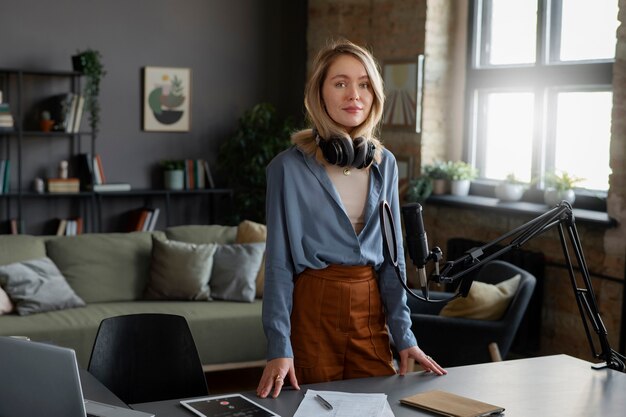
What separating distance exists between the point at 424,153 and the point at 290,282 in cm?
430

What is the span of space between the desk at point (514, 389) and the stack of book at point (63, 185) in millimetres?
4774

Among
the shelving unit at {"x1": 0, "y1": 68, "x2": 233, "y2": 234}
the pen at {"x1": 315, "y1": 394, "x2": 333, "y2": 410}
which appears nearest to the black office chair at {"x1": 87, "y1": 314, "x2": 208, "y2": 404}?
the pen at {"x1": 315, "y1": 394, "x2": 333, "y2": 410}

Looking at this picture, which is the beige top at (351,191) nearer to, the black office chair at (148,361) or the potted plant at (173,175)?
the black office chair at (148,361)

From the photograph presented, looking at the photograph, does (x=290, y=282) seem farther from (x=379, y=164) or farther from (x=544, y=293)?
(x=544, y=293)

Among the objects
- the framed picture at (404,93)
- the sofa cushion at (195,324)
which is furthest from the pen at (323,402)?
the framed picture at (404,93)

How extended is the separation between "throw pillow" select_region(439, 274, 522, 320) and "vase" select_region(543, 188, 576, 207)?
1358 mm

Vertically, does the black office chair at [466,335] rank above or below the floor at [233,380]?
above

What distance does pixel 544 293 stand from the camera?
5477 mm

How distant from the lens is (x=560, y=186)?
549cm

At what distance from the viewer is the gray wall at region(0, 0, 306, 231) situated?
22.3 ft

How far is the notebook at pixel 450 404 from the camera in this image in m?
2.14

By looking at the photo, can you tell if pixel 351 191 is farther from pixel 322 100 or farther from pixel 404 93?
pixel 404 93

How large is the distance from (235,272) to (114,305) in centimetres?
75

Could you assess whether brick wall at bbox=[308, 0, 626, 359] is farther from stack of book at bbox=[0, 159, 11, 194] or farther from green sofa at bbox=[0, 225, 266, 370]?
stack of book at bbox=[0, 159, 11, 194]
